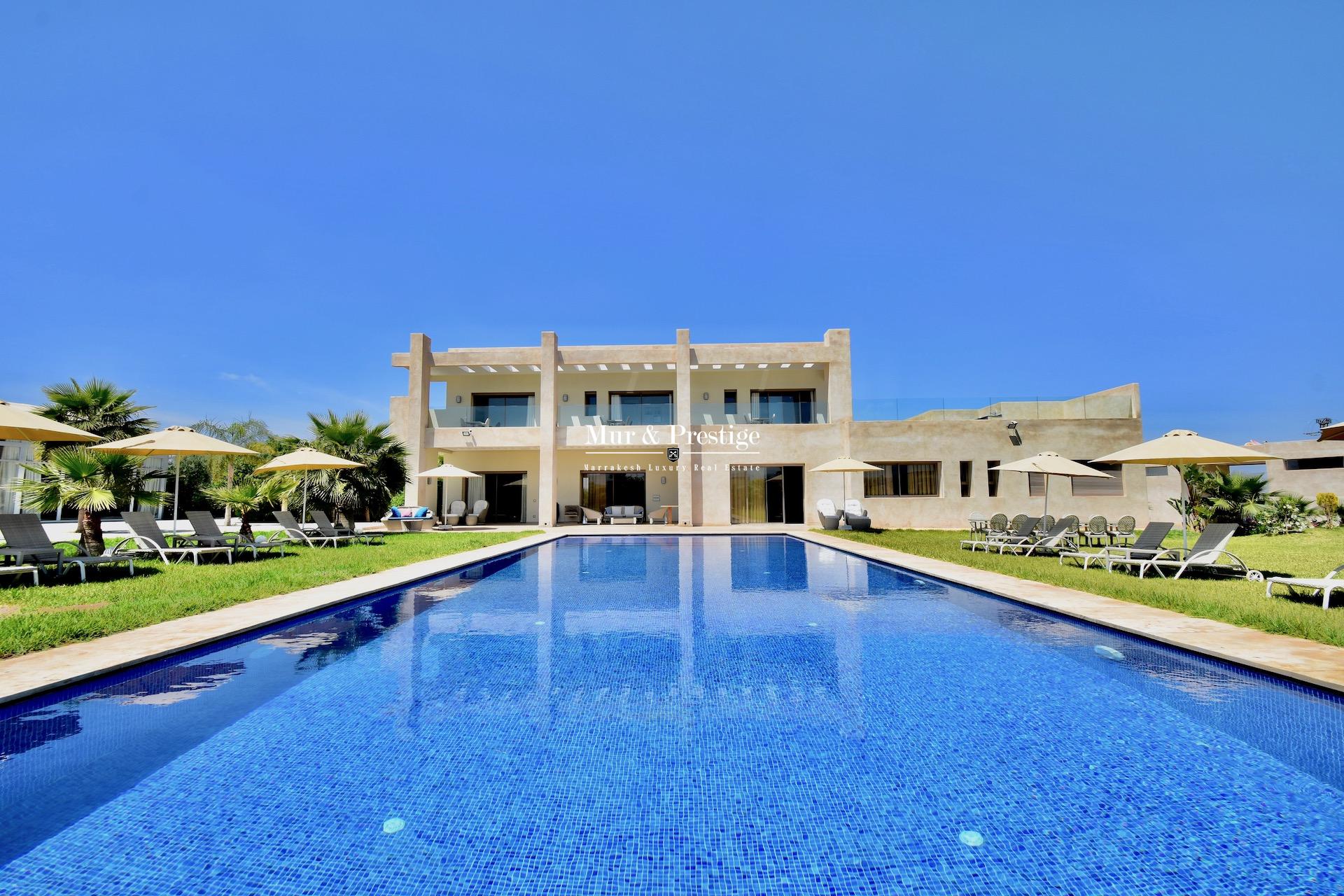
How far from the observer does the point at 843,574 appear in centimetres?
1012

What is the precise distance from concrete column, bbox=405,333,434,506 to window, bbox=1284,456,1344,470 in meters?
39.0

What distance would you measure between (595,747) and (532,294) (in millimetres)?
27999

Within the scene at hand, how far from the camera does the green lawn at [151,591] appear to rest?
5.04 metres

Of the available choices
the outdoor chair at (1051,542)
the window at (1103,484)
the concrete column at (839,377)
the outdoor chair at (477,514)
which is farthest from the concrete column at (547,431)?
the window at (1103,484)

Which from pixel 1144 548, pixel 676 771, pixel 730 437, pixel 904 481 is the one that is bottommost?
pixel 676 771

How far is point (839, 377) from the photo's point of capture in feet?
69.7

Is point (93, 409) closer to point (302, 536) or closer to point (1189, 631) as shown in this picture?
point (302, 536)

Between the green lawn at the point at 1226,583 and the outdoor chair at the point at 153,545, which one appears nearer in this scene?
the green lawn at the point at 1226,583

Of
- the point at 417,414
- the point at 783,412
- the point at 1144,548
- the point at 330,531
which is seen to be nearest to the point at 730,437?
the point at 783,412

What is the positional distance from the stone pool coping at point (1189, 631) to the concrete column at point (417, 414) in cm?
1826

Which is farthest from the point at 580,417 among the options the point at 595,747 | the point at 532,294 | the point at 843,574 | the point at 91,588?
the point at 595,747

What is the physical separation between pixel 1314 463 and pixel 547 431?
36.3 metres

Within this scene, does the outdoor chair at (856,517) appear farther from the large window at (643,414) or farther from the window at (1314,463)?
the window at (1314,463)

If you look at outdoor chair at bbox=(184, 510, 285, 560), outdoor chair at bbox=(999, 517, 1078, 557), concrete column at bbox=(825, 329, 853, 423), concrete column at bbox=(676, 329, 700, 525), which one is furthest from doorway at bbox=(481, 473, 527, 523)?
outdoor chair at bbox=(999, 517, 1078, 557)
